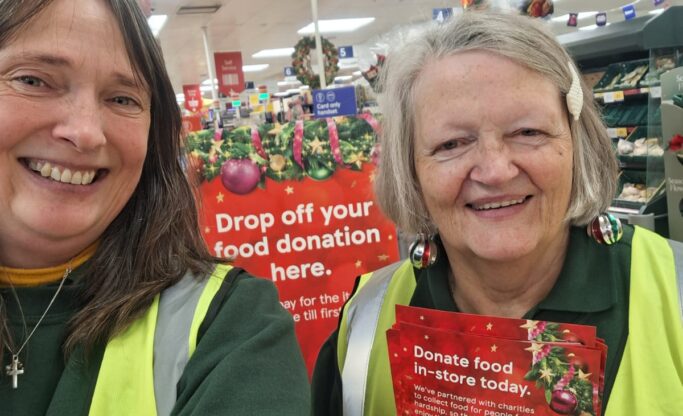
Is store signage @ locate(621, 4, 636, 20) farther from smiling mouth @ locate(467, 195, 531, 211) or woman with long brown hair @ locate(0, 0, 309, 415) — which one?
woman with long brown hair @ locate(0, 0, 309, 415)

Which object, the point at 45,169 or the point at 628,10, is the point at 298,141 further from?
the point at 628,10

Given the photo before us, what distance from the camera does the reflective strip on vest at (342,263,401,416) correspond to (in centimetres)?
144

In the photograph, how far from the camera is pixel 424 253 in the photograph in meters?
1.53

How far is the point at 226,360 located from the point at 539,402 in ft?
2.08

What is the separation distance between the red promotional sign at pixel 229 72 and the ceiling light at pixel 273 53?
2.06 m

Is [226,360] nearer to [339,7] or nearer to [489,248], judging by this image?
[489,248]

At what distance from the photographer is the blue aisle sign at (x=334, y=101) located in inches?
265

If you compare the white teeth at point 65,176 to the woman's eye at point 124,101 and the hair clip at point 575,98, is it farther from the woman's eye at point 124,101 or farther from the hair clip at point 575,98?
the hair clip at point 575,98

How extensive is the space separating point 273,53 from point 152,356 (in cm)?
1557

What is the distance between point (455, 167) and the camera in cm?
128

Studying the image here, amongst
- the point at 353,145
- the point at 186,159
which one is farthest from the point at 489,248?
the point at 353,145

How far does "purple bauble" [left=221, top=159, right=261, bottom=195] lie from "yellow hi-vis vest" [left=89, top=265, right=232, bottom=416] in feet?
4.21

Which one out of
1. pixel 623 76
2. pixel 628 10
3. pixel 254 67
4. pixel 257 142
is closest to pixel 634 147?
pixel 623 76

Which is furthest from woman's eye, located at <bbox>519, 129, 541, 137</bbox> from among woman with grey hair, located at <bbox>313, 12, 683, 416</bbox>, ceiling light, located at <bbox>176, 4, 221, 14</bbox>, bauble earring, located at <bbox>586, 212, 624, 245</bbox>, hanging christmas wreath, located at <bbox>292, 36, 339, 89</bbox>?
ceiling light, located at <bbox>176, 4, 221, 14</bbox>
